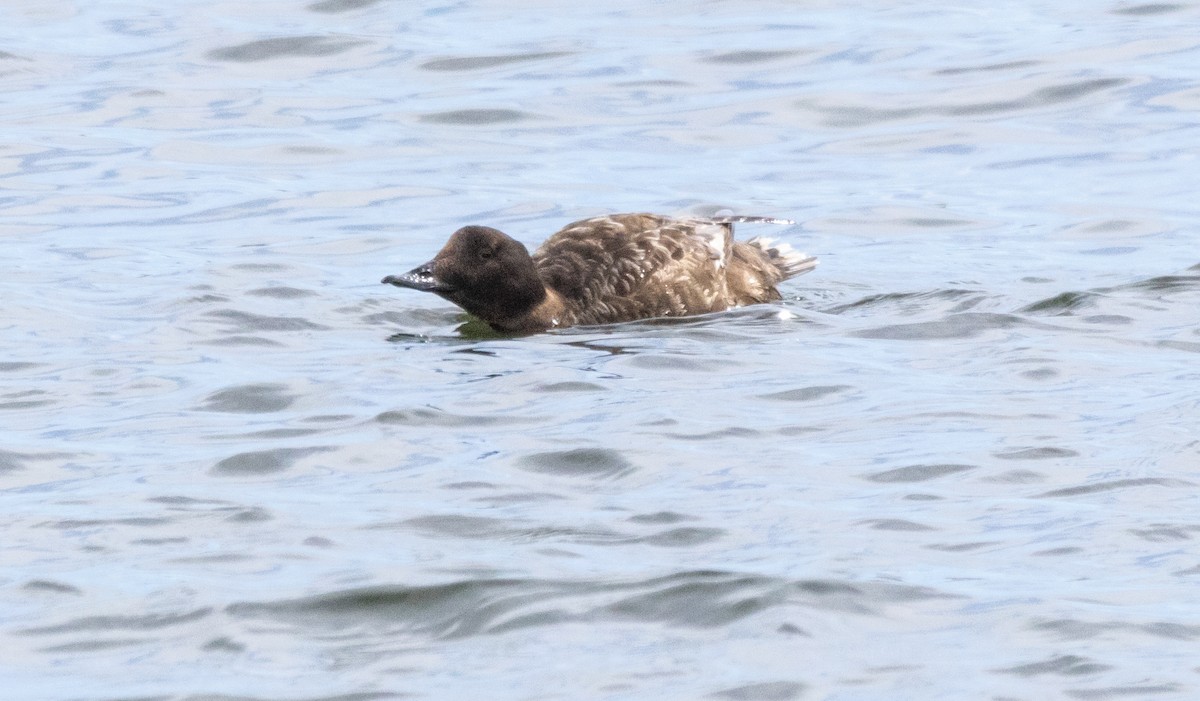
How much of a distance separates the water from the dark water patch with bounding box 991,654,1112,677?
0.02m

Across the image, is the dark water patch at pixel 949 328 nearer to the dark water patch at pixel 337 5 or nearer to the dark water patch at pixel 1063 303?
the dark water patch at pixel 1063 303

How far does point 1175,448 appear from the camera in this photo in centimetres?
858

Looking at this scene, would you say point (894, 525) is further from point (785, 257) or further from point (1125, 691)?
point (785, 257)

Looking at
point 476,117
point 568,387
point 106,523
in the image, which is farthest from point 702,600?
point 476,117

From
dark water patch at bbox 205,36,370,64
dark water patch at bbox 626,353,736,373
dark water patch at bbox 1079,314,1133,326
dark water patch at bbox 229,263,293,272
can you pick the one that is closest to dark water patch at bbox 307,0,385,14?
dark water patch at bbox 205,36,370,64

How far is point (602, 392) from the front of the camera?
388 inches

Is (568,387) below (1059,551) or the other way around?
below

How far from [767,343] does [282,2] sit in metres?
13.3

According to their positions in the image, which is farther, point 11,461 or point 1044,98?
point 1044,98

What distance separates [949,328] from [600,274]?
1.97 meters

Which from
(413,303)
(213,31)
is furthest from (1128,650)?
(213,31)

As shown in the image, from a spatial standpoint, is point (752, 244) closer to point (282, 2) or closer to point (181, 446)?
point (181, 446)

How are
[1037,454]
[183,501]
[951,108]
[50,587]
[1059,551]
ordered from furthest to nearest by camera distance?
[951,108], [1037,454], [183,501], [1059,551], [50,587]

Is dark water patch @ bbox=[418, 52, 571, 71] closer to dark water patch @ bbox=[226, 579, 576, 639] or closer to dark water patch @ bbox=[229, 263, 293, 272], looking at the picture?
dark water patch @ bbox=[229, 263, 293, 272]
